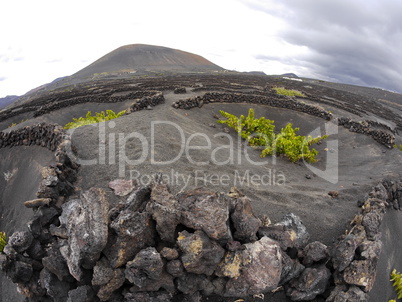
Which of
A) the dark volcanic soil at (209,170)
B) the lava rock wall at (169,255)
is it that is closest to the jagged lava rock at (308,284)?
the lava rock wall at (169,255)

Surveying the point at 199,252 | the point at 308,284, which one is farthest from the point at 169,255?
the point at 308,284

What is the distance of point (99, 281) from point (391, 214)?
25.1 ft

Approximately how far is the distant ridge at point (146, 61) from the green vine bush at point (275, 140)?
73.0m

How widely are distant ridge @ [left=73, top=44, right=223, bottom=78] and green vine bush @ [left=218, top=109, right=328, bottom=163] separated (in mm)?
72992

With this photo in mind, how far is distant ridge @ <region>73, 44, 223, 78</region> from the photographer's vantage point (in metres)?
86.5

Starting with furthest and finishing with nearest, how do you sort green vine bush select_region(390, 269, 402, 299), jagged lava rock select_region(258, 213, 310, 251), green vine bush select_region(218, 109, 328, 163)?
green vine bush select_region(218, 109, 328, 163), green vine bush select_region(390, 269, 402, 299), jagged lava rock select_region(258, 213, 310, 251)

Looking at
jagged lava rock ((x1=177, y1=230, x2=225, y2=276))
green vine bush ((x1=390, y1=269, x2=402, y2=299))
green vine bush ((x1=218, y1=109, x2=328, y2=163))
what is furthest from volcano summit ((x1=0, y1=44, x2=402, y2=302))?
green vine bush ((x1=218, y1=109, x2=328, y2=163))

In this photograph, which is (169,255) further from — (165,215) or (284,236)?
(284,236)

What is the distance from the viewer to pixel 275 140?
11.5m

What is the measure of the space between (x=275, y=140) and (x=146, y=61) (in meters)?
93.5

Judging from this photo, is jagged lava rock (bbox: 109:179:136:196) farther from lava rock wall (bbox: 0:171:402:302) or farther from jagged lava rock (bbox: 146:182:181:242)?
jagged lava rock (bbox: 146:182:181:242)

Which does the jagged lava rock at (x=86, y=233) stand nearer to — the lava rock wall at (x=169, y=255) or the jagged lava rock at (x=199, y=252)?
the lava rock wall at (x=169, y=255)

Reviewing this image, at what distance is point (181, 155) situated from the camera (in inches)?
309

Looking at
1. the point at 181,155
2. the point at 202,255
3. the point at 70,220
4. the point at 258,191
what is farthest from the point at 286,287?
the point at 181,155
